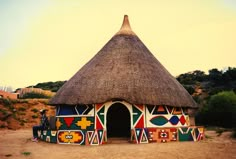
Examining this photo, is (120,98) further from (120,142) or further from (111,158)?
(111,158)

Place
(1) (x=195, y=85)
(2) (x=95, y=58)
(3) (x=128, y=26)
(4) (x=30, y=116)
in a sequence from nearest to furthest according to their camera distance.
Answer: (2) (x=95, y=58) → (3) (x=128, y=26) → (4) (x=30, y=116) → (1) (x=195, y=85)

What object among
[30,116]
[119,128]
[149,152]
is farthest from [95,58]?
[30,116]

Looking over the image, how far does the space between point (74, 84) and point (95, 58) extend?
96.2 inches

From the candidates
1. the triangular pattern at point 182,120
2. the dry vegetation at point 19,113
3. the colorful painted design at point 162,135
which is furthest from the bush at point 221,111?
the dry vegetation at point 19,113

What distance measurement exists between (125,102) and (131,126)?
1.23 m

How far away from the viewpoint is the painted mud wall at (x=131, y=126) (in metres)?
13.3

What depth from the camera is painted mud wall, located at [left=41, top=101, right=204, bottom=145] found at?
13273mm

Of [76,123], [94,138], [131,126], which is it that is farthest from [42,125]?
[131,126]

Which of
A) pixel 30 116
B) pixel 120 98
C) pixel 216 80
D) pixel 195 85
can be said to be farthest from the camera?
pixel 195 85

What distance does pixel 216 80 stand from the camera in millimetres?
38969

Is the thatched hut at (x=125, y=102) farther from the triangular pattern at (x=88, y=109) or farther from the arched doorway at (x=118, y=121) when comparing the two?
the arched doorway at (x=118, y=121)

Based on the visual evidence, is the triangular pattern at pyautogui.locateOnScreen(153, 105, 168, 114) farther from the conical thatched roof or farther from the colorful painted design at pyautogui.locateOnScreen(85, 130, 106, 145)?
the colorful painted design at pyautogui.locateOnScreen(85, 130, 106, 145)

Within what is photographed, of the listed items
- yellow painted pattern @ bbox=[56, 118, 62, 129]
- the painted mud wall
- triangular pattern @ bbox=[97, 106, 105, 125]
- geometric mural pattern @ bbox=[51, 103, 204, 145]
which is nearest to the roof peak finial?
the painted mud wall

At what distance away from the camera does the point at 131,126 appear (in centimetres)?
1355
